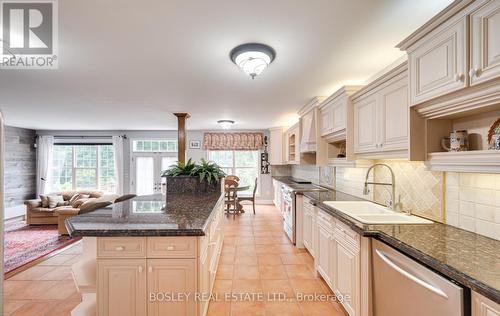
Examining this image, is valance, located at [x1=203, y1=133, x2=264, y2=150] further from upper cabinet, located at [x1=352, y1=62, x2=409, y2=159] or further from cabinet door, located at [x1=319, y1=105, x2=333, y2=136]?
upper cabinet, located at [x1=352, y1=62, x2=409, y2=159]

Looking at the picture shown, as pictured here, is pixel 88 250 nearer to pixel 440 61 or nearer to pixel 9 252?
pixel 440 61

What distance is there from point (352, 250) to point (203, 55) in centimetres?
220

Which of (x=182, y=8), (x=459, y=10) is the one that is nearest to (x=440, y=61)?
(x=459, y=10)

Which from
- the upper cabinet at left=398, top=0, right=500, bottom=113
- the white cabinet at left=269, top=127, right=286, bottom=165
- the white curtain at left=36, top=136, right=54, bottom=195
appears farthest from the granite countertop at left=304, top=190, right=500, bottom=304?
the white curtain at left=36, top=136, right=54, bottom=195

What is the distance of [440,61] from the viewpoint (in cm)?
135

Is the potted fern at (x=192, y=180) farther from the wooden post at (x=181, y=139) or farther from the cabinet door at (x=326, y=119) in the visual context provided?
the cabinet door at (x=326, y=119)

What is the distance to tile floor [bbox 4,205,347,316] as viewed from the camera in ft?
7.41

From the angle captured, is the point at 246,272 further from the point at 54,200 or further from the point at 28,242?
the point at 54,200

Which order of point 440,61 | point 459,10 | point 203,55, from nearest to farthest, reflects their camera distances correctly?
1. point 459,10
2. point 440,61
3. point 203,55

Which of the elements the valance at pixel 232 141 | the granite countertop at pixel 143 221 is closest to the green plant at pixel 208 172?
the granite countertop at pixel 143 221

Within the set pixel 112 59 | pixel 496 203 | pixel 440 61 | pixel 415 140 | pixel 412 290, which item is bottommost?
pixel 412 290

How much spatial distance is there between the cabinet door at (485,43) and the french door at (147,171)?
282 inches

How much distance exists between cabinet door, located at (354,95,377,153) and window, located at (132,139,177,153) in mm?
6086

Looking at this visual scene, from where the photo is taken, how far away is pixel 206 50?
84.6 inches
